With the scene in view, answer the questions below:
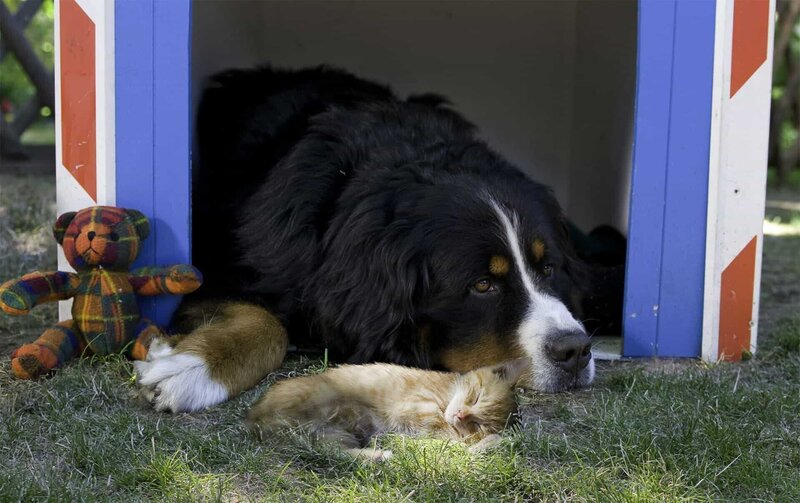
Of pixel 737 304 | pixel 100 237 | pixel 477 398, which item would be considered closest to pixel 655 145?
pixel 737 304

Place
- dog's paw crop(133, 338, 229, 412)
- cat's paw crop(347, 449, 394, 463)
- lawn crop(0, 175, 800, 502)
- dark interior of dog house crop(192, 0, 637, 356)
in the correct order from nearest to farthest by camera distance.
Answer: lawn crop(0, 175, 800, 502) < cat's paw crop(347, 449, 394, 463) < dog's paw crop(133, 338, 229, 412) < dark interior of dog house crop(192, 0, 637, 356)

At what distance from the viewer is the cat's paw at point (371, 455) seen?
2.17 metres

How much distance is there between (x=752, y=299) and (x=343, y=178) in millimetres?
1470

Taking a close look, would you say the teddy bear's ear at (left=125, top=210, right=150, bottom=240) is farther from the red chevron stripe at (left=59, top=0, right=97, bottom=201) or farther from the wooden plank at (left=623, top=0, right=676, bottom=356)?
the wooden plank at (left=623, top=0, right=676, bottom=356)

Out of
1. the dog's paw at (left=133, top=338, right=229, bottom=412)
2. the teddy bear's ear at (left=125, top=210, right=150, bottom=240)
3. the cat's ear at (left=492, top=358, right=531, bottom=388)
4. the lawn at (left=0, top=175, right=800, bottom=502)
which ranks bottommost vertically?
the lawn at (left=0, top=175, right=800, bottom=502)

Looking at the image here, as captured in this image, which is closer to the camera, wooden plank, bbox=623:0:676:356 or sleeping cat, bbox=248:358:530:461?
sleeping cat, bbox=248:358:530:461

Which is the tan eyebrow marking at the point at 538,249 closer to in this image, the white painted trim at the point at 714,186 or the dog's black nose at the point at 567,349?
the dog's black nose at the point at 567,349

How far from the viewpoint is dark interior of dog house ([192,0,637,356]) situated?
5.20 metres

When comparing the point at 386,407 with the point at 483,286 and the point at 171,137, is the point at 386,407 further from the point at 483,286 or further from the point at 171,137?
the point at 171,137

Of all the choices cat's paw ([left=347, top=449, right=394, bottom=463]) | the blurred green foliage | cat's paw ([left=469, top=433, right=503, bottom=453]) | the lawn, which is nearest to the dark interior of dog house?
the lawn

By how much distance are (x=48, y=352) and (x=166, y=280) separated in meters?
0.43

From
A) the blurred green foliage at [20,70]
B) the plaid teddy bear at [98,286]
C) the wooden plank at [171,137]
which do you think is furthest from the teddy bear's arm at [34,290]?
the blurred green foliage at [20,70]

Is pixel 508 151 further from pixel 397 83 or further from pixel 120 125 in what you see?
pixel 120 125

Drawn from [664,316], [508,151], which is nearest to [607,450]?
[664,316]
